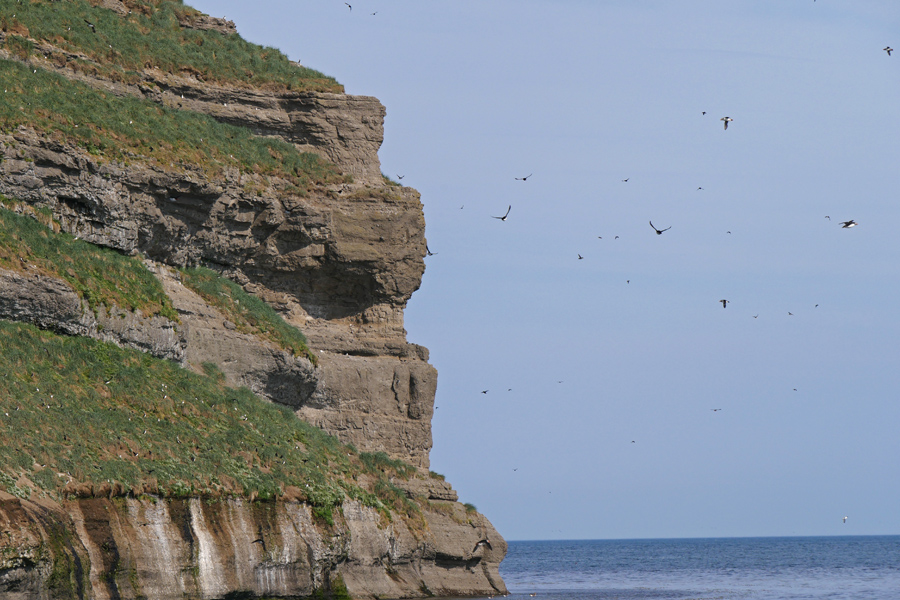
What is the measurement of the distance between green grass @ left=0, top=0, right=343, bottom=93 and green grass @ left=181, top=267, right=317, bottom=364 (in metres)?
10.7

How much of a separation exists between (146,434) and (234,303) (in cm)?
1376

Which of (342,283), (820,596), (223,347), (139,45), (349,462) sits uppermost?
(139,45)

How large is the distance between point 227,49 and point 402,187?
12897mm

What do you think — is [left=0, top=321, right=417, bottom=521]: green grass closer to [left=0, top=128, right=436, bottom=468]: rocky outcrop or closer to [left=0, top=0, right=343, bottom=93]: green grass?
[left=0, top=128, right=436, bottom=468]: rocky outcrop

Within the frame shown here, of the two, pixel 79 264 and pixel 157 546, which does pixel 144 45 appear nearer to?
pixel 79 264

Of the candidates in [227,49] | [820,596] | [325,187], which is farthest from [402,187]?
[820,596]

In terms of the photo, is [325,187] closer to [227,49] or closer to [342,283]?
[342,283]

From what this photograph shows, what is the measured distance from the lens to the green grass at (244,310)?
50344 mm

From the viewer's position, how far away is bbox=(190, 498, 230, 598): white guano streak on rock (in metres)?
35.5

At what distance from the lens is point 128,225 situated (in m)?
48.7

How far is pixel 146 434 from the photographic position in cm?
3819

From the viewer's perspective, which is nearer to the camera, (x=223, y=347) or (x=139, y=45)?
(x=223, y=347)

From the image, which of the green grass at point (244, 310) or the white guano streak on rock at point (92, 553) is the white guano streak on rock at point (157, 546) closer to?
the white guano streak on rock at point (92, 553)

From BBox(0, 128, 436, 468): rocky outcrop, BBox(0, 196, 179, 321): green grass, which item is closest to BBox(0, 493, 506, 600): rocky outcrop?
BBox(0, 128, 436, 468): rocky outcrop
